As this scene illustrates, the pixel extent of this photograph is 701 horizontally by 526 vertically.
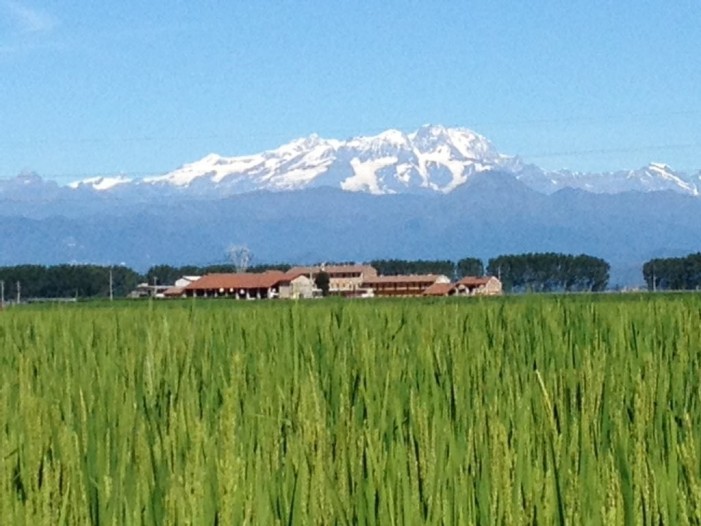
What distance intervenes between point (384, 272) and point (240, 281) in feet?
173

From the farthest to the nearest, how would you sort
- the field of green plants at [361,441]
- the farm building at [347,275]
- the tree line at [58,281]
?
the tree line at [58,281]
the farm building at [347,275]
the field of green plants at [361,441]

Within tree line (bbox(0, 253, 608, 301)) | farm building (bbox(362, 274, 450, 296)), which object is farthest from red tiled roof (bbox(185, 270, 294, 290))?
tree line (bbox(0, 253, 608, 301))

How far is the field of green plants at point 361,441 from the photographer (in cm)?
164

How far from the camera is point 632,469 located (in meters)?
1.83

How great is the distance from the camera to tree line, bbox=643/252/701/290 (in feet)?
432

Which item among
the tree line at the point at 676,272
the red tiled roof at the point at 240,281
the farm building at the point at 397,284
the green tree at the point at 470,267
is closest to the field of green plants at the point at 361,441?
the red tiled roof at the point at 240,281

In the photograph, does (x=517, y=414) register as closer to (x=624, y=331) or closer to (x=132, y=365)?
(x=132, y=365)

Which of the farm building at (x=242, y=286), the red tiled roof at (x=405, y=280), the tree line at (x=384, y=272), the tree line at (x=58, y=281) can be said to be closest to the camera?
the farm building at (x=242, y=286)

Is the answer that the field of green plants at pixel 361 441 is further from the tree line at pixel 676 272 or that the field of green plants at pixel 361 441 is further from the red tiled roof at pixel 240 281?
the tree line at pixel 676 272

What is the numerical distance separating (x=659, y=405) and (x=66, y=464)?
4.60 ft

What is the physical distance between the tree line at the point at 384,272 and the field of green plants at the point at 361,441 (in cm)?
12592

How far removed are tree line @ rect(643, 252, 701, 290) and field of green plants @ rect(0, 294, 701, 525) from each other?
133 m

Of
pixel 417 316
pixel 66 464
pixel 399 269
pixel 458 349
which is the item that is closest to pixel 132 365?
pixel 458 349

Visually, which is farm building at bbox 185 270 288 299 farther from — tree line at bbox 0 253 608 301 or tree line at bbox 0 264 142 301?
tree line at bbox 0 253 608 301
